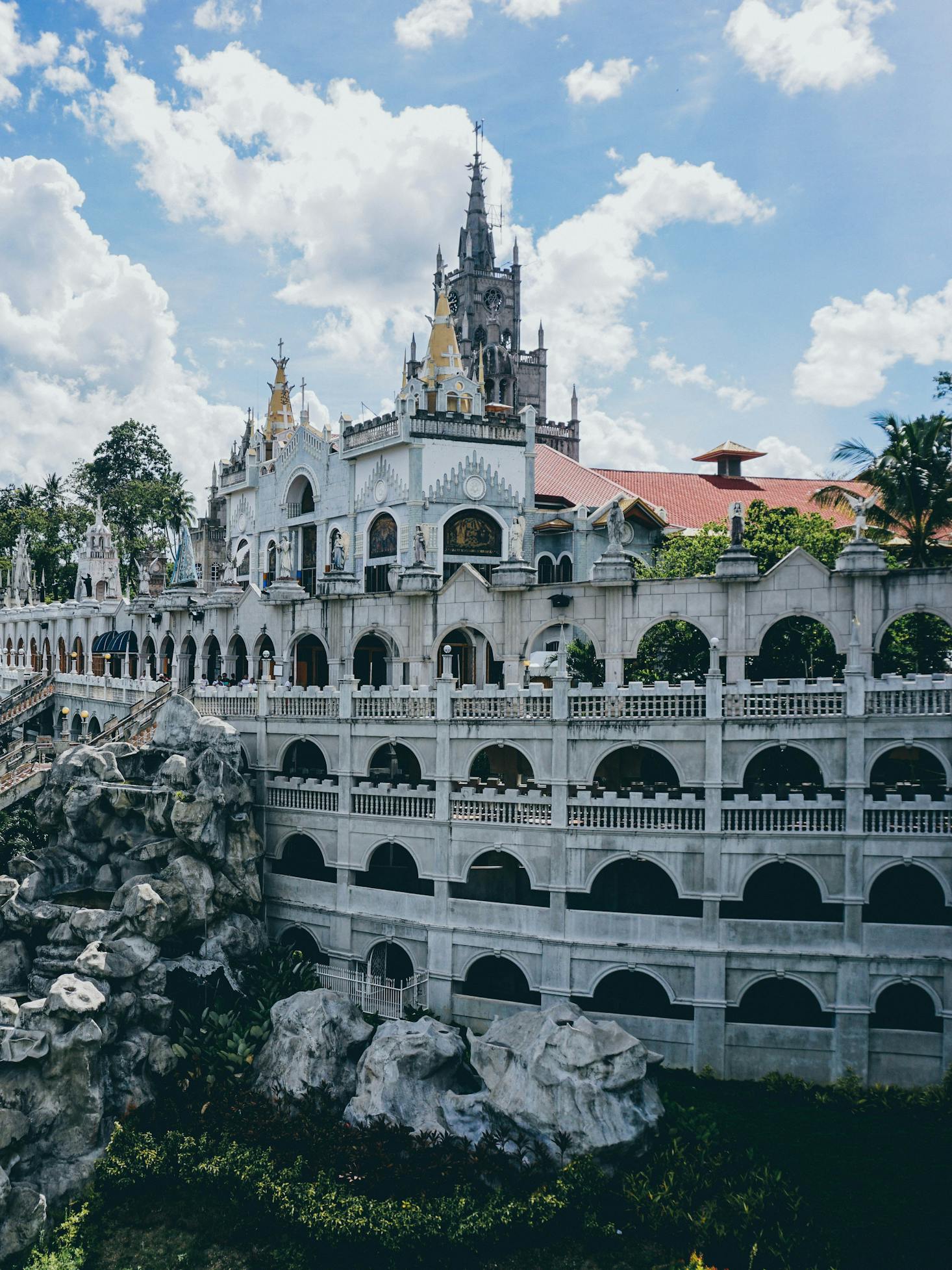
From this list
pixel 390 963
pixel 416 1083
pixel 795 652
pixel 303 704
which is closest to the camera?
pixel 416 1083

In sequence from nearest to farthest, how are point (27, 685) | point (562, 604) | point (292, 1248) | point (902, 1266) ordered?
point (902, 1266) → point (292, 1248) → point (562, 604) → point (27, 685)

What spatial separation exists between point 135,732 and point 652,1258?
93.2 ft

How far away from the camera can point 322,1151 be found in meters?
31.2

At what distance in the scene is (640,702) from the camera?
35.0 m

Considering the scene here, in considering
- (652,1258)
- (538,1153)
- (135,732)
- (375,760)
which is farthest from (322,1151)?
(135,732)

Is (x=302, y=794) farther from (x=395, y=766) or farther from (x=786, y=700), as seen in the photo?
(x=786, y=700)

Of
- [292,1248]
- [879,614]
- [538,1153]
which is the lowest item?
[292,1248]

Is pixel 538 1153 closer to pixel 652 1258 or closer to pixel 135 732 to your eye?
pixel 652 1258

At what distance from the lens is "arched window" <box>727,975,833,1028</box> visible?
111 ft

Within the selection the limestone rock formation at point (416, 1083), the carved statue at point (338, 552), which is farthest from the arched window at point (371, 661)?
the limestone rock formation at point (416, 1083)

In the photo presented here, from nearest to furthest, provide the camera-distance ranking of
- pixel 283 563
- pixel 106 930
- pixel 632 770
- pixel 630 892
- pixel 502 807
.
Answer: pixel 106 930 < pixel 502 807 < pixel 630 892 < pixel 632 770 < pixel 283 563

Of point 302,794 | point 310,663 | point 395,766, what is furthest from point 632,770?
point 310,663

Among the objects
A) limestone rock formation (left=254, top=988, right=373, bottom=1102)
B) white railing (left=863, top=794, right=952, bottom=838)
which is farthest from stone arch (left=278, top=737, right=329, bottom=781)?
white railing (left=863, top=794, right=952, bottom=838)

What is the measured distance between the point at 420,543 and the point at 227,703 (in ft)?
37.2
